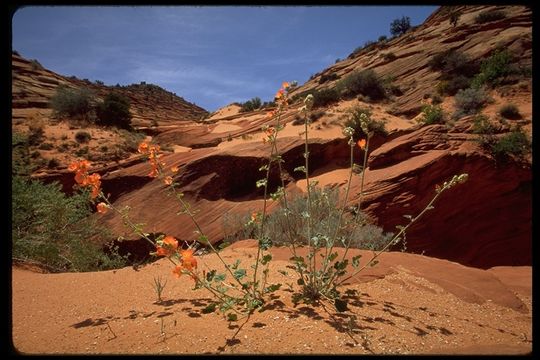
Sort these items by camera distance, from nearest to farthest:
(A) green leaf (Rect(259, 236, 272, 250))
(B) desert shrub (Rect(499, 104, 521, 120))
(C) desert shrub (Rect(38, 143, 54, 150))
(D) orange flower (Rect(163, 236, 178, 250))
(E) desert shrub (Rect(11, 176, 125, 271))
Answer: (D) orange flower (Rect(163, 236, 178, 250)) < (A) green leaf (Rect(259, 236, 272, 250)) < (E) desert shrub (Rect(11, 176, 125, 271)) < (B) desert shrub (Rect(499, 104, 521, 120)) < (C) desert shrub (Rect(38, 143, 54, 150))

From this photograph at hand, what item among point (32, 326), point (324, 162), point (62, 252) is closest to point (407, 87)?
point (324, 162)

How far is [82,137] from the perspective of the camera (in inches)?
700

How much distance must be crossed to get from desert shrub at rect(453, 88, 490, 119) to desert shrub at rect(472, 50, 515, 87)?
6.53 ft

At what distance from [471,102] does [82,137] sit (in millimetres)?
19898

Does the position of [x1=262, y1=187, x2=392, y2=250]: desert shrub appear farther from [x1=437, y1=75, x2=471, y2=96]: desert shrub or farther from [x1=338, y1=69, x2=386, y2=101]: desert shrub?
[x1=338, y1=69, x2=386, y2=101]: desert shrub

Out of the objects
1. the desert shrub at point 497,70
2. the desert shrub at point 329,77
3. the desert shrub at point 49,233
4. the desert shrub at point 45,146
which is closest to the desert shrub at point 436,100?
the desert shrub at point 497,70

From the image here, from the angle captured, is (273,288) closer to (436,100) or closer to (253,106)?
(436,100)

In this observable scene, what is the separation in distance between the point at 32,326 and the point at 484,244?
999cm

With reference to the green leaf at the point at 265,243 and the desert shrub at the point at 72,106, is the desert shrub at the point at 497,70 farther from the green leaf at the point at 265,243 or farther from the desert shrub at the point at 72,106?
the desert shrub at the point at 72,106

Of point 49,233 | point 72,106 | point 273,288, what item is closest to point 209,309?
point 273,288

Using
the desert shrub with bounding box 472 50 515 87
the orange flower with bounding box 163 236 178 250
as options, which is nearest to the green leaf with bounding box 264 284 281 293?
the orange flower with bounding box 163 236 178 250

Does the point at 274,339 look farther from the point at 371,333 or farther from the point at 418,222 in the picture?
the point at 418,222

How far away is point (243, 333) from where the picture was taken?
84.1 inches

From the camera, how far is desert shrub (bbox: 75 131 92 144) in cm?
1764
